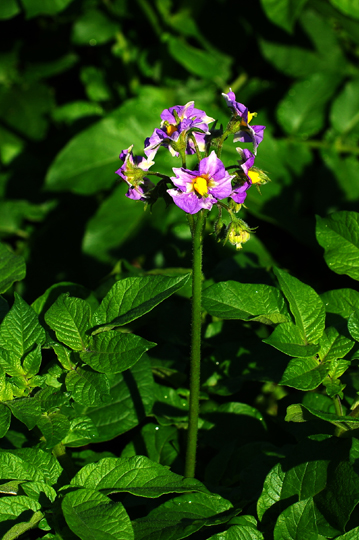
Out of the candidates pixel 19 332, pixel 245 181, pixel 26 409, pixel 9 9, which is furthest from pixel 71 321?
pixel 9 9

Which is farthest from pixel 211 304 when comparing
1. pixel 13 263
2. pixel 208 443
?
pixel 13 263

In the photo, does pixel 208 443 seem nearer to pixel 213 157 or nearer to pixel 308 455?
pixel 308 455

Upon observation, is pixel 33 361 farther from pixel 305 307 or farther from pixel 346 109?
pixel 346 109

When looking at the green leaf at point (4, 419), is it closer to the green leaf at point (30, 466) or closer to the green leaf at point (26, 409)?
the green leaf at point (26, 409)

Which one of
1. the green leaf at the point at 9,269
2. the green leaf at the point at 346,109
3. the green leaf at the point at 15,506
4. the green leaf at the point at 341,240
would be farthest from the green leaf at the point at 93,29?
the green leaf at the point at 15,506

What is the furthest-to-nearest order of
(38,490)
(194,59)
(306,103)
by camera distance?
(306,103) < (194,59) < (38,490)

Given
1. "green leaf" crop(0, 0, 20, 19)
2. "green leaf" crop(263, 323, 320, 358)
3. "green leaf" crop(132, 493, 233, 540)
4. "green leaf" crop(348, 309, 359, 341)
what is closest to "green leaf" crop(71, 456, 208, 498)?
"green leaf" crop(132, 493, 233, 540)
